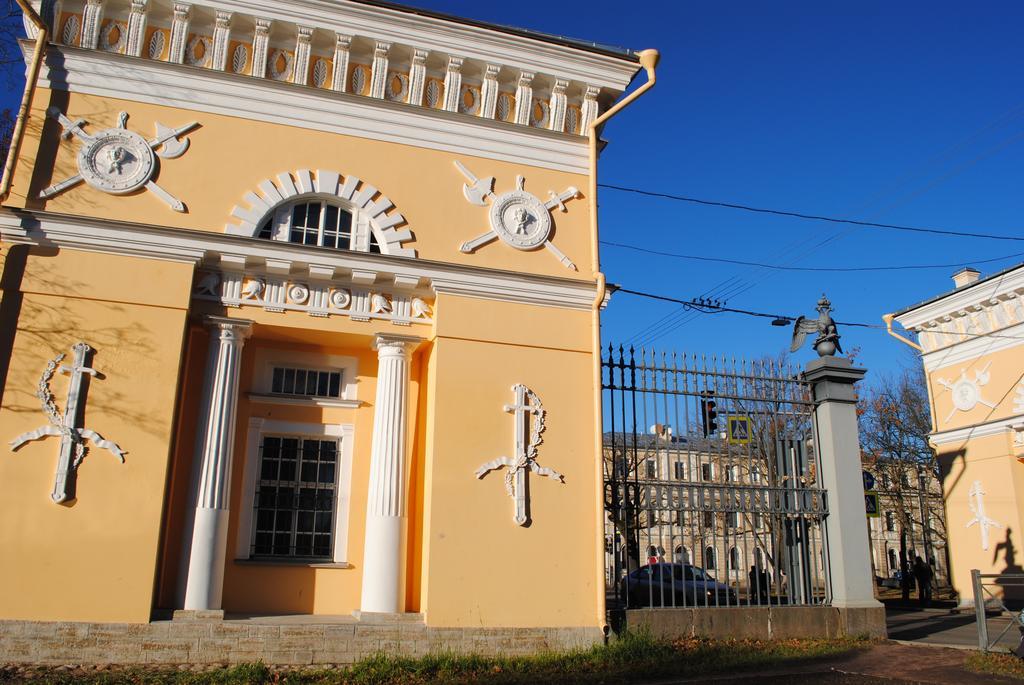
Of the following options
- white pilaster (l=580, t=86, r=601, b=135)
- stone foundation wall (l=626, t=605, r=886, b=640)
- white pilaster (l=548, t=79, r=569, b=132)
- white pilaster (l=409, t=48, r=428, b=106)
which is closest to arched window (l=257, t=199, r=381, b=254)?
white pilaster (l=409, t=48, r=428, b=106)

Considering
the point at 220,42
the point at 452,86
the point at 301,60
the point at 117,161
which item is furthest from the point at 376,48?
the point at 117,161

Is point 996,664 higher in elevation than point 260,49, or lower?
lower

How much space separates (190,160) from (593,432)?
6641 mm

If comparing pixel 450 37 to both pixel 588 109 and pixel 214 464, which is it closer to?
pixel 588 109

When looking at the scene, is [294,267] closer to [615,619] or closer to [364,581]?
[364,581]

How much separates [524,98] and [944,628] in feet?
40.7

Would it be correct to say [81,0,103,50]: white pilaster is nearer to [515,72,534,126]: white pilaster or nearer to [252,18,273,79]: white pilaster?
[252,18,273,79]: white pilaster

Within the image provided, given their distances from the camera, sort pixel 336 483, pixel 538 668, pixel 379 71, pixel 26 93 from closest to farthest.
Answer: pixel 538 668
pixel 26 93
pixel 336 483
pixel 379 71

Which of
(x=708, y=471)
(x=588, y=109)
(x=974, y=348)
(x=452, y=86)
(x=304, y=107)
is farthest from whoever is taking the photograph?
(x=974, y=348)

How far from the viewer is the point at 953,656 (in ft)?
36.5

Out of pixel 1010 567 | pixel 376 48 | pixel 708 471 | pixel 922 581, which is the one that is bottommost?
pixel 922 581

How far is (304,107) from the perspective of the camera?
11.1 m

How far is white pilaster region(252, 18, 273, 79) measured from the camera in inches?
425

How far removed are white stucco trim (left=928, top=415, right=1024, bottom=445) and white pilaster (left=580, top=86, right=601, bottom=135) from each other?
13023mm
